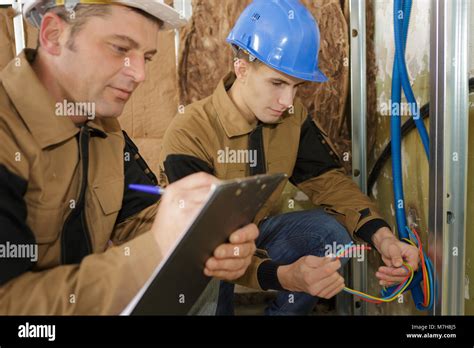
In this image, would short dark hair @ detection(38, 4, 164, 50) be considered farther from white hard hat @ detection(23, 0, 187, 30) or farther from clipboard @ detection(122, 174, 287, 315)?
clipboard @ detection(122, 174, 287, 315)

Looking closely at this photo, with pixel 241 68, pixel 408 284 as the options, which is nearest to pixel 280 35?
pixel 241 68

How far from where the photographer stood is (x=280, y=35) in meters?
1.03

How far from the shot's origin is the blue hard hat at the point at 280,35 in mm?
1036

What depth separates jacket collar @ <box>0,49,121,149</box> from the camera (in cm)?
93

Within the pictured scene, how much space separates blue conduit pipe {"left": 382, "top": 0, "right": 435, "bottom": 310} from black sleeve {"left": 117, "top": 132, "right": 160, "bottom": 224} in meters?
0.62

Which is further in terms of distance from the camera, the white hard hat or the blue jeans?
the blue jeans

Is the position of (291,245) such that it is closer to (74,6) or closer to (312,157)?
(312,157)

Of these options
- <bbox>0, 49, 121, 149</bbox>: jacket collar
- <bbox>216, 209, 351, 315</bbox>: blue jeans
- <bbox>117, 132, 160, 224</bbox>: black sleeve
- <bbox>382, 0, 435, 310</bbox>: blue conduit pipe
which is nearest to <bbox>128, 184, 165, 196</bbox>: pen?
<bbox>117, 132, 160, 224</bbox>: black sleeve

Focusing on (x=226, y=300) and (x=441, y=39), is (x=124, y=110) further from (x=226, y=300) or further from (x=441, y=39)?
(x=441, y=39)

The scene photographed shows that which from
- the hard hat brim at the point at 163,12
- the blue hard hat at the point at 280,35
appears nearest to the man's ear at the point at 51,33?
the hard hat brim at the point at 163,12

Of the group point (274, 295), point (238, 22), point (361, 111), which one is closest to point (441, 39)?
point (361, 111)

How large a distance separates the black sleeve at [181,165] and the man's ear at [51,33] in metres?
0.34

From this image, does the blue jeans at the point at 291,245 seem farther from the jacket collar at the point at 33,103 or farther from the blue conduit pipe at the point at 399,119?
the jacket collar at the point at 33,103

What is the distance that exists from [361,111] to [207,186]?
0.51 metres
